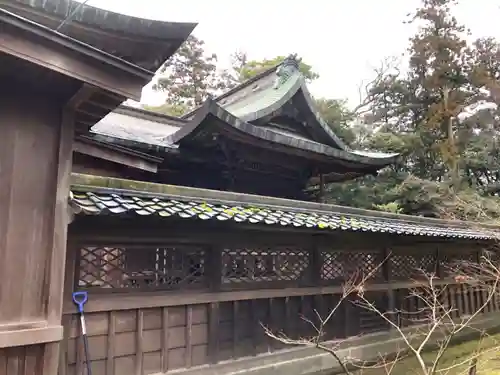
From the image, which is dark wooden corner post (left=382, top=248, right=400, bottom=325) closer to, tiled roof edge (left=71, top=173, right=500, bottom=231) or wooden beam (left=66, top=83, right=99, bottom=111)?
tiled roof edge (left=71, top=173, right=500, bottom=231)

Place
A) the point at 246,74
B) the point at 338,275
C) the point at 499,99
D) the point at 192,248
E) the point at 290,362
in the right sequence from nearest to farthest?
the point at 192,248
the point at 290,362
the point at 338,275
the point at 499,99
the point at 246,74

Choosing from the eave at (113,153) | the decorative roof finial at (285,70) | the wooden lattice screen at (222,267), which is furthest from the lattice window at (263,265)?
the decorative roof finial at (285,70)

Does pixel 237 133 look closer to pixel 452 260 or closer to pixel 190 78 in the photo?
pixel 452 260

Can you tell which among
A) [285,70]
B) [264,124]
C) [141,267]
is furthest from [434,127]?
[141,267]

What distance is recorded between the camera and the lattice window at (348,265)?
7335mm

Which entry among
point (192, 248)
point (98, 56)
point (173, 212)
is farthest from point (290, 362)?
point (98, 56)

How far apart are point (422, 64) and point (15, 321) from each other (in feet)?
72.8

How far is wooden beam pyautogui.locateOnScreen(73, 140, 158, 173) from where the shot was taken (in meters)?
6.31

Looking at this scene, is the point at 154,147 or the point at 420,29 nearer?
the point at 154,147

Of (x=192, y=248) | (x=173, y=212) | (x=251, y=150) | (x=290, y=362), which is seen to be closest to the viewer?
(x=173, y=212)

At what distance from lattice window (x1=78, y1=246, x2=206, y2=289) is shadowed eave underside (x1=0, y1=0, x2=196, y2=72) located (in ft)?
6.96

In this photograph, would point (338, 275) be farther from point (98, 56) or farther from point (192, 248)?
point (98, 56)

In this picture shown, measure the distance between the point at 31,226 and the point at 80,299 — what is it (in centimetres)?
127

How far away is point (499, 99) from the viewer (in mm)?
20891
